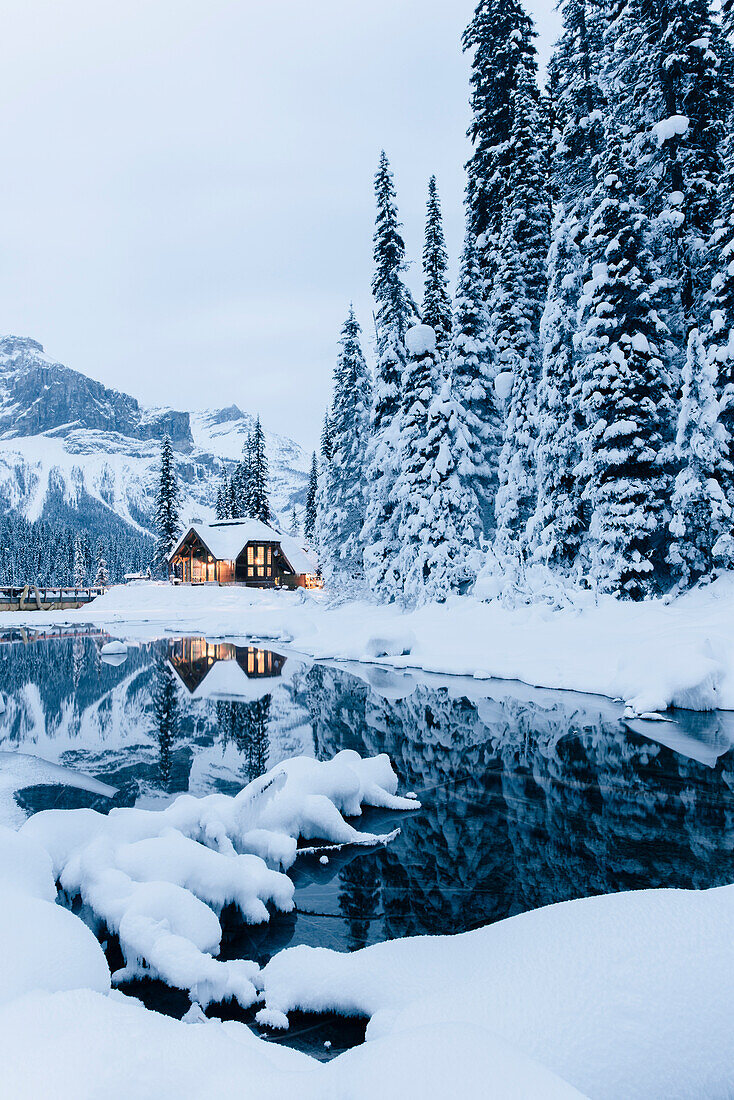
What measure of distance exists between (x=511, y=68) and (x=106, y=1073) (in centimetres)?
3773

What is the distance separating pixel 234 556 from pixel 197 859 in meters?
54.2

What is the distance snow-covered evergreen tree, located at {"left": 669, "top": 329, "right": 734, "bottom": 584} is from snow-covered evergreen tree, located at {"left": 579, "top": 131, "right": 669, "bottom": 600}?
0.84 meters

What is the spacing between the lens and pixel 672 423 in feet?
58.0

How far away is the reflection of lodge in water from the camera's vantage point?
51.7 ft

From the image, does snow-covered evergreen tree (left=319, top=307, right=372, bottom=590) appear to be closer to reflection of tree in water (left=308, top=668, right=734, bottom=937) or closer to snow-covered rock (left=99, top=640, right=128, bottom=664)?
snow-covered rock (left=99, top=640, right=128, bottom=664)

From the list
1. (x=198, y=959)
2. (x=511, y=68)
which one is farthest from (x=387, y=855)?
(x=511, y=68)

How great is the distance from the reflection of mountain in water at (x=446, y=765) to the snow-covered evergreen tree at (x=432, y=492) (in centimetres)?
801

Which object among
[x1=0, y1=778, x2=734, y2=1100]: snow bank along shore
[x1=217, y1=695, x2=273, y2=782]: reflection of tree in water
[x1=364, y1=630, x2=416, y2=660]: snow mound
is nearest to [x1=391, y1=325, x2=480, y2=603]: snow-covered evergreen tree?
[x1=364, y1=630, x2=416, y2=660]: snow mound

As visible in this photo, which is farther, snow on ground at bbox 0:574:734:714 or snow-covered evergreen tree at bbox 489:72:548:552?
snow-covered evergreen tree at bbox 489:72:548:552

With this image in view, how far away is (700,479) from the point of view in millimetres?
15703

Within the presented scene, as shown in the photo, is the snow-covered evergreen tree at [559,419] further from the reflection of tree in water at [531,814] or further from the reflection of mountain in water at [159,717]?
the reflection of mountain in water at [159,717]

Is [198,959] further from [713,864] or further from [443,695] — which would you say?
[443,695]

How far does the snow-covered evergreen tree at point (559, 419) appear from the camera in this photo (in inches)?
787

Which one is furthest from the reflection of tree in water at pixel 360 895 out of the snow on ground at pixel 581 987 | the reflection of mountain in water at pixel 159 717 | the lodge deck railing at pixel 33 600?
the lodge deck railing at pixel 33 600
